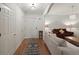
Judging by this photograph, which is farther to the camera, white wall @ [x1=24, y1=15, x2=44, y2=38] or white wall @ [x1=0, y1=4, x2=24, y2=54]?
white wall @ [x1=24, y1=15, x2=44, y2=38]

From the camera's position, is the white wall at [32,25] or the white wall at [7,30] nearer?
the white wall at [7,30]

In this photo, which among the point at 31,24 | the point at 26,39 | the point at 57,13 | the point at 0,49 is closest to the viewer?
the point at 0,49

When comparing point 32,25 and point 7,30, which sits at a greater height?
point 32,25

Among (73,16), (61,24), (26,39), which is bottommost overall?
(26,39)

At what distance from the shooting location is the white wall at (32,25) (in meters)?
7.15

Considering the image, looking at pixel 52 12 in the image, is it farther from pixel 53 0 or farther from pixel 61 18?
pixel 53 0

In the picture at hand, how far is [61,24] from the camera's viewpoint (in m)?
5.23

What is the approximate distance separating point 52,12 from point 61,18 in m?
0.84

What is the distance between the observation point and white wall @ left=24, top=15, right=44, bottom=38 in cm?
715

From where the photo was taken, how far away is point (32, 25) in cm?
802

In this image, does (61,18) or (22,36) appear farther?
(22,36)

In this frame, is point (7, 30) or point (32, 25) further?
point (32, 25)
